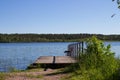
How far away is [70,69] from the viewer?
18547mm

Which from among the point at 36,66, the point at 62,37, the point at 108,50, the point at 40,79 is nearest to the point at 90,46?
the point at 108,50

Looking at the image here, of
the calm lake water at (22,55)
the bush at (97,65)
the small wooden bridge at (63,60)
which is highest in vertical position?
the bush at (97,65)

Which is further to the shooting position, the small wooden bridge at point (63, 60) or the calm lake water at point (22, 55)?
the calm lake water at point (22, 55)

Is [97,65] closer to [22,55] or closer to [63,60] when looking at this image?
[63,60]

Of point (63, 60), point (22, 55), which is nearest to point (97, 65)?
point (63, 60)

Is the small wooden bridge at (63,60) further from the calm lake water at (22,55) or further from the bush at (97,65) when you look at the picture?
the bush at (97,65)

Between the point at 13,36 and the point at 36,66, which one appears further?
the point at 13,36

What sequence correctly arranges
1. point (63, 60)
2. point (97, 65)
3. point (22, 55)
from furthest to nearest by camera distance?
1. point (22, 55)
2. point (63, 60)
3. point (97, 65)

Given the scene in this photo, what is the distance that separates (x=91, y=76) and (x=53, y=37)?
139537 millimetres


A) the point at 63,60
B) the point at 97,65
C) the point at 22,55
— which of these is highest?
the point at 97,65

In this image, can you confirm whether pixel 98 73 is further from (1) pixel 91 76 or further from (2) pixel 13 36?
(2) pixel 13 36

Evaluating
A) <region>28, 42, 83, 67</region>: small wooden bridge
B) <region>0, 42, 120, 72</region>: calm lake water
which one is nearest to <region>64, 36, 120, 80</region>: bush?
<region>28, 42, 83, 67</region>: small wooden bridge

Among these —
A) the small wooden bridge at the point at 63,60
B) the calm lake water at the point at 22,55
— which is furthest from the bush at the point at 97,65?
the calm lake water at the point at 22,55

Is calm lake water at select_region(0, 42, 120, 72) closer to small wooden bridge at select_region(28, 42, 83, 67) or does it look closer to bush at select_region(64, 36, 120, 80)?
small wooden bridge at select_region(28, 42, 83, 67)
